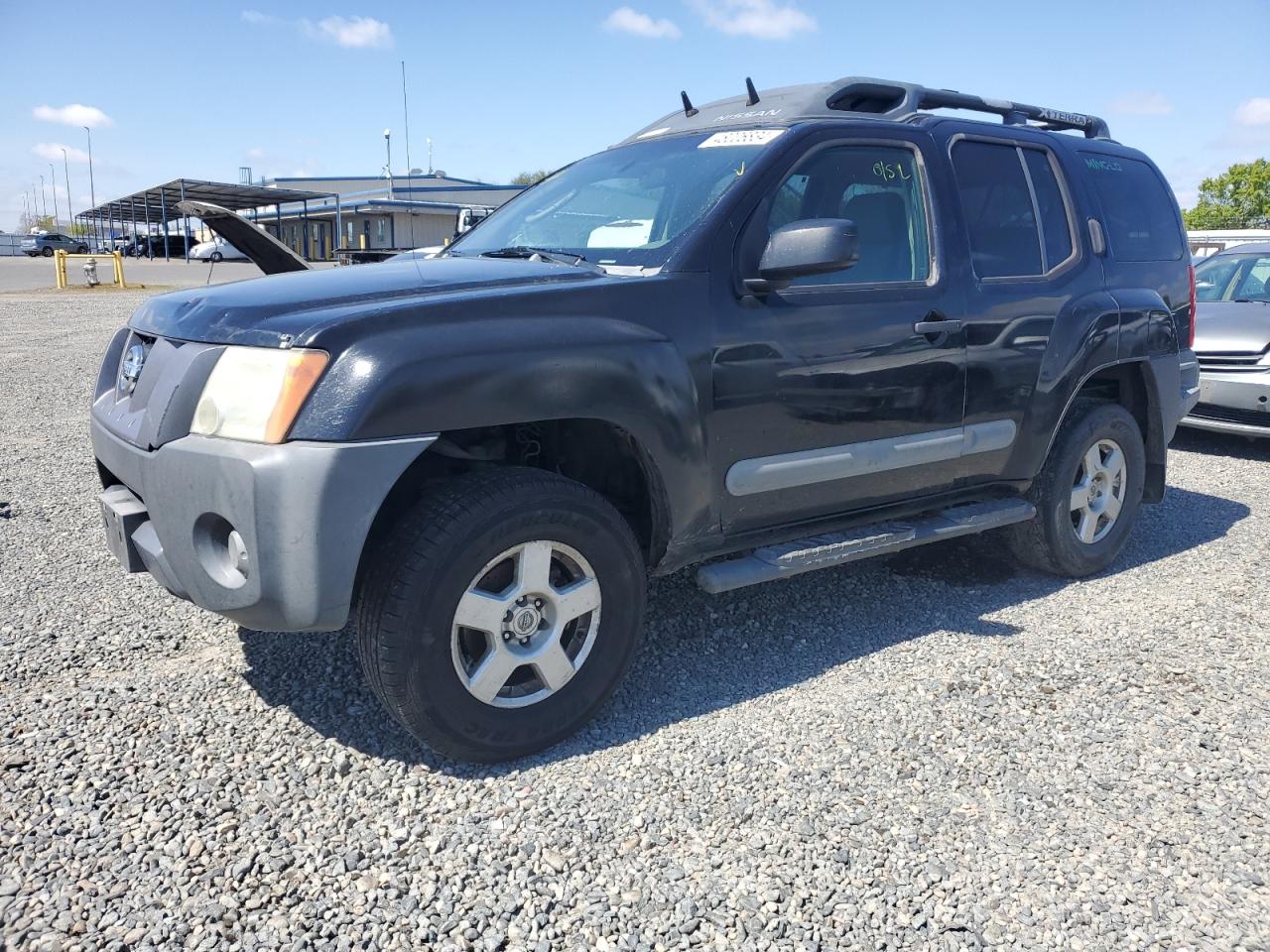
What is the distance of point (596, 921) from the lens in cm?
223

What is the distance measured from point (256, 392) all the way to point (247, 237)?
238 cm

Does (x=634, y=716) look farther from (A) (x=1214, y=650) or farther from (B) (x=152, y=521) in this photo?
(A) (x=1214, y=650)

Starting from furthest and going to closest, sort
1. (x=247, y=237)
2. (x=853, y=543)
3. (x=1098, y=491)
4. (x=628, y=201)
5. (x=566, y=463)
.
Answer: (x=1098, y=491), (x=247, y=237), (x=628, y=201), (x=853, y=543), (x=566, y=463)

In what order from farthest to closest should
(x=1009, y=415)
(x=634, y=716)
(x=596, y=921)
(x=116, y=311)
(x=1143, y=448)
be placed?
1. (x=116, y=311)
2. (x=1143, y=448)
3. (x=1009, y=415)
4. (x=634, y=716)
5. (x=596, y=921)

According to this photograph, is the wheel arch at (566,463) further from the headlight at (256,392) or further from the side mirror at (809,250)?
the side mirror at (809,250)

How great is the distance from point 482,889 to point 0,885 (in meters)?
1.12

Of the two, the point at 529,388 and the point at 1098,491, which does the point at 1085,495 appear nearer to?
the point at 1098,491

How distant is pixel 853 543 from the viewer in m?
3.57

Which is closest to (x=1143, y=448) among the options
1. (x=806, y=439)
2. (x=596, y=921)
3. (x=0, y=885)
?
(x=806, y=439)

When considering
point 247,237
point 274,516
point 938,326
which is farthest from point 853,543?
point 247,237

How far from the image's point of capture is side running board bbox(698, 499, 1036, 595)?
330cm

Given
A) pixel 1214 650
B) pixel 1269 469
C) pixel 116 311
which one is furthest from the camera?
pixel 116 311

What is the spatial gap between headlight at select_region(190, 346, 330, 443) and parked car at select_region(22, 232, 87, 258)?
6179cm

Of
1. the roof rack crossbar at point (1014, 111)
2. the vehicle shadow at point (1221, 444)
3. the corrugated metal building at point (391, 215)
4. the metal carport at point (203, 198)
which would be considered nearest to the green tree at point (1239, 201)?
the corrugated metal building at point (391, 215)
